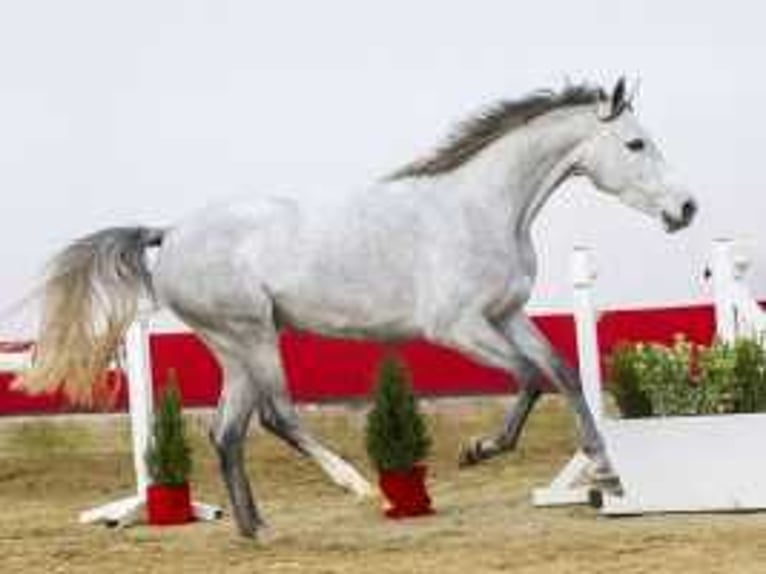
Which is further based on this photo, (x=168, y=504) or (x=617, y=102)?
(x=168, y=504)

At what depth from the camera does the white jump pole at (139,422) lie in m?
9.82

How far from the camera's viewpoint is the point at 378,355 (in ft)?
44.8

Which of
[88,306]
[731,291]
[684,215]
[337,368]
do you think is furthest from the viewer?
[337,368]

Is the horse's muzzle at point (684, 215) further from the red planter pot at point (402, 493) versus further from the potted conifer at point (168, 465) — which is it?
the potted conifer at point (168, 465)

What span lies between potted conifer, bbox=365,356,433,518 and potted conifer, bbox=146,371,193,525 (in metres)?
0.97

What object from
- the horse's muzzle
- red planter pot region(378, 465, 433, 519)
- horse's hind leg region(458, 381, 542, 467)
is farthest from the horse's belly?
red planter pot region(378, 465, 433, 519)

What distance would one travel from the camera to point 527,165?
312 inches

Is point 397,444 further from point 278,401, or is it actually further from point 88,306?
point 88,306

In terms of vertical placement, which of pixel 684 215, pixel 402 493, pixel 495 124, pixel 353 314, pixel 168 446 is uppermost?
pixel 495 124

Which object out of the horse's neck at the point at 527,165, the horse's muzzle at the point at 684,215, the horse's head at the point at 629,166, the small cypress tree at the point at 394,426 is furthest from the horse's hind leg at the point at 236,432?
the horse's muzzle at the point at 684,215

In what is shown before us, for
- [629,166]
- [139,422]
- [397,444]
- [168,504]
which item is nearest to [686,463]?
[629,166]

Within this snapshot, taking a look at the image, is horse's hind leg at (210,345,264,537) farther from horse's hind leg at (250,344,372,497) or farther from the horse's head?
the horse's head

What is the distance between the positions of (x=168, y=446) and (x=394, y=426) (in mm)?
1133

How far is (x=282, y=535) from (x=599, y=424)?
144cm
